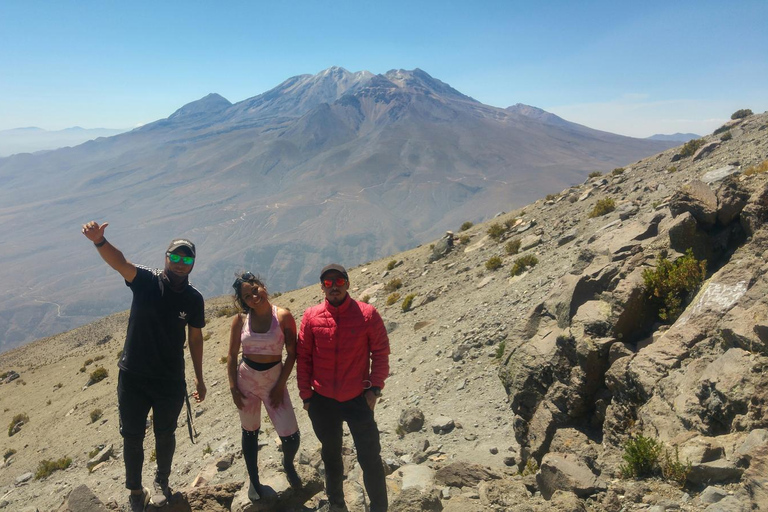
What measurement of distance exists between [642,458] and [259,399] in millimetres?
3216

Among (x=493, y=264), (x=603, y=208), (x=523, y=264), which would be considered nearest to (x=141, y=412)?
(x=523, y=264)

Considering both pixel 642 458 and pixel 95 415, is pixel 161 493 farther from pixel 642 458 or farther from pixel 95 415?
pixel 95 415

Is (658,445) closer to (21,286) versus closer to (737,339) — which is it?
(737,339)

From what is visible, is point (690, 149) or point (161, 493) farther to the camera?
point (690, 149)

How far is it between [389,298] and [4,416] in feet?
49.4

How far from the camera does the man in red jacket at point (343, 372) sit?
11.9 feet

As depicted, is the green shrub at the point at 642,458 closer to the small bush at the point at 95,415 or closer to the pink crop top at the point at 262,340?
the pink crop top at the point at 262,340

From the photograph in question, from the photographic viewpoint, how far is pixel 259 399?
4020 mm

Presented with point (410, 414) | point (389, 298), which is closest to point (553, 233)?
point (389, 298)

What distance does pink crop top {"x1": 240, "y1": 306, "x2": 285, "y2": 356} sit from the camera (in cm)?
378

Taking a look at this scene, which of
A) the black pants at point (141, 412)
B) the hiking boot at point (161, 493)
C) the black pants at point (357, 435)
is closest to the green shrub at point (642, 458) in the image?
the black pants at point (357, 435)

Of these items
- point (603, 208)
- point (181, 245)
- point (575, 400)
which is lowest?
point (575, 400)

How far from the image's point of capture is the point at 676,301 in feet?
14.7

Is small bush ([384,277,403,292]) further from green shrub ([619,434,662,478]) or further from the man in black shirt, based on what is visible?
green shrub ([619,434,662,478])
